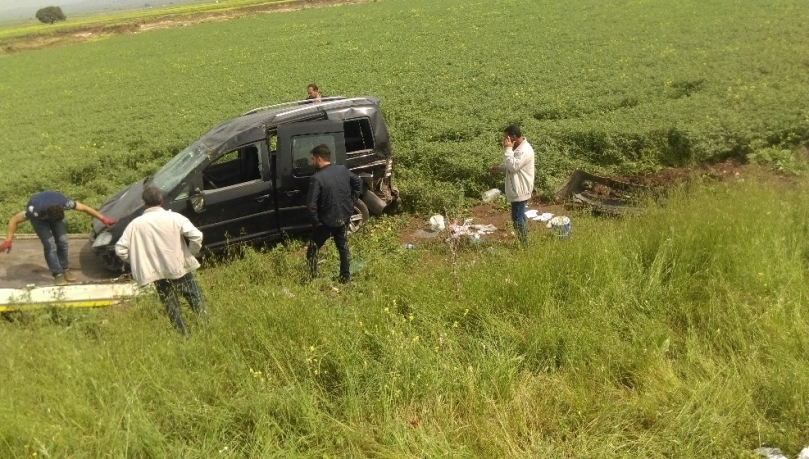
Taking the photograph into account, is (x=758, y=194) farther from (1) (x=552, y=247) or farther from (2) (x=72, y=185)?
(2) (x=72, y=185)

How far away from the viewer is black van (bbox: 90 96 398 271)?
7855 millimetres

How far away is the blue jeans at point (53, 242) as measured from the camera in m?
7.32

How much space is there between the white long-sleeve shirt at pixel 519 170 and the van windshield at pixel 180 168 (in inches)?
156

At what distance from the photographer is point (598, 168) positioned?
10.4 meters

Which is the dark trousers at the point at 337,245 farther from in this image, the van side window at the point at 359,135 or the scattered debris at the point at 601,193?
the scattered debris at the point at 601,193

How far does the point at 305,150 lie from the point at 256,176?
2.54 ft

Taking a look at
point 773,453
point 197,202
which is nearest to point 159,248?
point 197,202

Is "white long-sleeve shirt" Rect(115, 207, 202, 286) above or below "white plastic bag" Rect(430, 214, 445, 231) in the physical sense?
above

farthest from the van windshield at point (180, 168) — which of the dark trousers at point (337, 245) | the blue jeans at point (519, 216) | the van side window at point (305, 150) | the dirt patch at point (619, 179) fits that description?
the blue jeans at point (519, 216)

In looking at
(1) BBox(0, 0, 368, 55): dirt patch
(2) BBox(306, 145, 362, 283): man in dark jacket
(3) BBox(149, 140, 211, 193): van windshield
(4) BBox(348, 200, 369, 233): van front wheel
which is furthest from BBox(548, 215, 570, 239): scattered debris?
(1) BBox(0, 0, 368, 55): dirt patch

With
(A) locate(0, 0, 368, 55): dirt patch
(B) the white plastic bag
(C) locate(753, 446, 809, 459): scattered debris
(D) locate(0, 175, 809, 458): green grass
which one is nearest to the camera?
(C) locate(753, 446, 809, 459): scattered debris

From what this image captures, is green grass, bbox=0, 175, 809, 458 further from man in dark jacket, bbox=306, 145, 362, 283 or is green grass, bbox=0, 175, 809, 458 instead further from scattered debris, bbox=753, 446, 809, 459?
man in dark jacket, bbox=306, 145, 362, 283

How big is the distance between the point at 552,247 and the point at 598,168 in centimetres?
531

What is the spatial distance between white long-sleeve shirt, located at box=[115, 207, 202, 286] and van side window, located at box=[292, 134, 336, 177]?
2.85 metres
